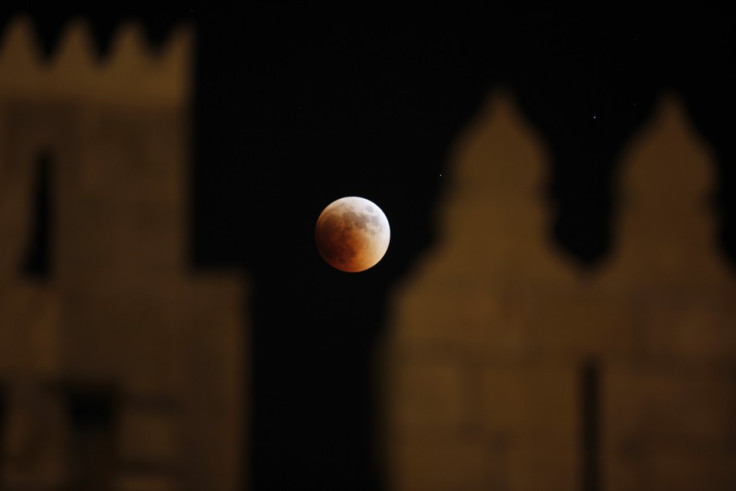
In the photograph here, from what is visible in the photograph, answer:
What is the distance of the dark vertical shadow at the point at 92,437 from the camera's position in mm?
3516

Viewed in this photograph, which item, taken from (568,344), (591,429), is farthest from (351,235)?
(591,429)

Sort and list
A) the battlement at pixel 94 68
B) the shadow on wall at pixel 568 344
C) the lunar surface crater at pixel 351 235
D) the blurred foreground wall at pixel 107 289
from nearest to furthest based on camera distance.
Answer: the lunar surface crater at pixel 351 235 → the shadow on wall at pixel 568 344 → the blurred foreground wall at pixel 107 289 → the battlement at pixel 94 68

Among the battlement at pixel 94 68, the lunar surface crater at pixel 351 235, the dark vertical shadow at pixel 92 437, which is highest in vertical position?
the battlement at pixel 94 68

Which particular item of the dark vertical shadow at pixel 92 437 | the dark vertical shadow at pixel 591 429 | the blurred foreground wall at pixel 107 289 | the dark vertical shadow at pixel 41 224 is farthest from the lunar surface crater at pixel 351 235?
the dark vertical shadow at pixel 41 224

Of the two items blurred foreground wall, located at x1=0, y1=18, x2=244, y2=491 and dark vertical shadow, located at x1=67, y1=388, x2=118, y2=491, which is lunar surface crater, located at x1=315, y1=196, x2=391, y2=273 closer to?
blurred foreground wall, located at x1=0, y1=18, x2=244, y2=491

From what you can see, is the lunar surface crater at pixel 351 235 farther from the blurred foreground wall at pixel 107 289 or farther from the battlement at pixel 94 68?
the battlement at pixel 94 68

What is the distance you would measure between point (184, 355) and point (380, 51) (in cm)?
123

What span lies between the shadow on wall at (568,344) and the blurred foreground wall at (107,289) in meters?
0.65

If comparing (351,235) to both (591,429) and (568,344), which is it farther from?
(591,429)

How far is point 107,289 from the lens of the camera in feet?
11.7

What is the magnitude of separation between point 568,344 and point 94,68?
190 cm

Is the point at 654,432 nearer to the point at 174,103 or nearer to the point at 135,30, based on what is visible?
the point at 174,103

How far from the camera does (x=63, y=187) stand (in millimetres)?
3650

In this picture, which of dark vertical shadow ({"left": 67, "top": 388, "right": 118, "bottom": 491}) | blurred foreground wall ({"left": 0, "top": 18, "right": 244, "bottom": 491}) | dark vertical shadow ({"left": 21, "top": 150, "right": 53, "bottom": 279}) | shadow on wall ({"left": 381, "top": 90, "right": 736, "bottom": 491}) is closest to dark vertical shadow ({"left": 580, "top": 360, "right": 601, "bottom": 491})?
shadow on wall ({"left": 381, "top": 90, "right": 736, "bottom": 491})
